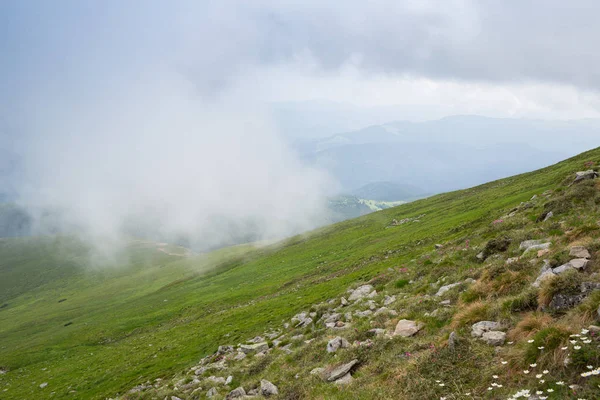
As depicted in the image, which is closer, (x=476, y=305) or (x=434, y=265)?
(x=476, y=305)

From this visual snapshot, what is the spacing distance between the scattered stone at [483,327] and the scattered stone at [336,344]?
261 inches

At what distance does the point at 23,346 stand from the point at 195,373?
108406mm

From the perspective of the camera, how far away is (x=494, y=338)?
406 inches

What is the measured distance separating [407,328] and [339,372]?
3852 mm

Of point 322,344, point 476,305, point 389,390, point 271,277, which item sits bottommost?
point 271,277

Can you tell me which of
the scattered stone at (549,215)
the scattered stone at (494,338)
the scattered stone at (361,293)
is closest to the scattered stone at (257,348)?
the scattered stone at (361,293)

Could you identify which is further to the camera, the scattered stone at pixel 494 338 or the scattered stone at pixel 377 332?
the scattered stone at pixel 377 332

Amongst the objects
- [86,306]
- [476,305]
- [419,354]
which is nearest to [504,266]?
[476,305]

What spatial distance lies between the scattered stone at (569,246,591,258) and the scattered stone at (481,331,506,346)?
17.1 ft

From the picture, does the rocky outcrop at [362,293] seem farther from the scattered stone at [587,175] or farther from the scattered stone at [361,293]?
the scattered stone at [587,175]

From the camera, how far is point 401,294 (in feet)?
74.0

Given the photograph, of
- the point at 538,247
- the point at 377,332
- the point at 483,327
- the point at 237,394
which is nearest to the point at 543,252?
the point at 538,247

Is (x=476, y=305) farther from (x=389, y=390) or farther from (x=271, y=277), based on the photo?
(x=271, y=277)

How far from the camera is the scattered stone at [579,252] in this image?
40.8ft
